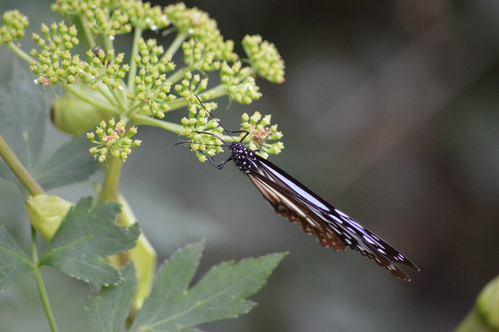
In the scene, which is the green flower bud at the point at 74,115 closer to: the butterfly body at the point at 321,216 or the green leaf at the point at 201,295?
the butterfly body at the point at 321,216

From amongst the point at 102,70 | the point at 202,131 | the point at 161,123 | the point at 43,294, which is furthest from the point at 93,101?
the point at 43,294

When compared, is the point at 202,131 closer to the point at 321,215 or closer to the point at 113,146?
the point at 113,146

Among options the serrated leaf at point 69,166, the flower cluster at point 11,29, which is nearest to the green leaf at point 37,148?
the serrated leaf at point 69,166

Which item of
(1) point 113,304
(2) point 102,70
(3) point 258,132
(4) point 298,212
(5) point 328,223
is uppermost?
(2) point 102,70

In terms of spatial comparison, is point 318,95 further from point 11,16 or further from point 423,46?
point 11,16

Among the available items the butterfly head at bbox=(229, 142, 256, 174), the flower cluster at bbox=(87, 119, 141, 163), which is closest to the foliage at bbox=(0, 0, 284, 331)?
the flower cluster at bbox=(87, 119, 141, 163)

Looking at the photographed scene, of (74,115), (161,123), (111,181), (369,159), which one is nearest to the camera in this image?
(161,123)
